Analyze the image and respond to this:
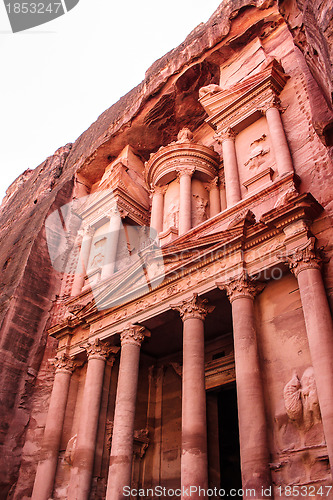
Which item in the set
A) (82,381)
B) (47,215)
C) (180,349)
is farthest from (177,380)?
(47,215)

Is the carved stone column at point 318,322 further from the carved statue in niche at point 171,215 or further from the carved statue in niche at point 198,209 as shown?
the carved statue in niche at point 171,215

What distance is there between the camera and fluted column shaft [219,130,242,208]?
1354 centimetres

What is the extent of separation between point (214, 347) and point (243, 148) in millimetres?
6859

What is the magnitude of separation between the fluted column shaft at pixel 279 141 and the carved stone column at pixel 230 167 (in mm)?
1577

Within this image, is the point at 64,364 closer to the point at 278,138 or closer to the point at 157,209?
the point at 157,209

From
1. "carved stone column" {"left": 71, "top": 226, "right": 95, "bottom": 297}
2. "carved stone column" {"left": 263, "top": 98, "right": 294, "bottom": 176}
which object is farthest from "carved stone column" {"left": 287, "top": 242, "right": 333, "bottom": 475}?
"carved stone column" {"left": 71, "top": 226, "right": 95, "bottom": 297}

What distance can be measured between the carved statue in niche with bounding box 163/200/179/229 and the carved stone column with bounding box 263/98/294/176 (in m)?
4.76

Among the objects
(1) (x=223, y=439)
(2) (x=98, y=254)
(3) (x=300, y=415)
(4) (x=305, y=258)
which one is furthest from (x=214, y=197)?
(3) (x=300, y=415)

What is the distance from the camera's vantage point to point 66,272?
20766mm

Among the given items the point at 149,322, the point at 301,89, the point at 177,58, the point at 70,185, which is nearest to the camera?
the point at 149,322

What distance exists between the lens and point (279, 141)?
1284 cm

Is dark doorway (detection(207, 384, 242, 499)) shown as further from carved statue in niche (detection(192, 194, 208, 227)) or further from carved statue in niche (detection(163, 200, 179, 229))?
carved statue in niche (detection(163, 200, 179, 229))

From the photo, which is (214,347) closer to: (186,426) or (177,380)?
(177,380)

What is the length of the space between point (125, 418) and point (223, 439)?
12.1 ft
